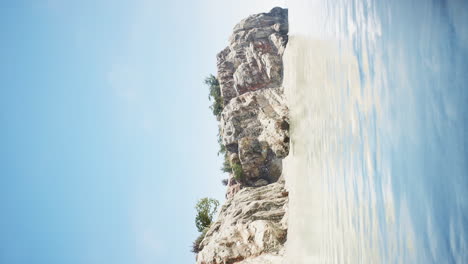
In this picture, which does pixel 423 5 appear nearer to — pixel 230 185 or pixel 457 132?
pixel 457 132

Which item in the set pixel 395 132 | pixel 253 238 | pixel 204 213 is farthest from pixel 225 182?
pixel 395 132

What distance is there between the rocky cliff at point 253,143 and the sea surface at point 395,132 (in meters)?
5.70

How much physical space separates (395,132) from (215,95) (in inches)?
1130

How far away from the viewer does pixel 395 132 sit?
2525mm

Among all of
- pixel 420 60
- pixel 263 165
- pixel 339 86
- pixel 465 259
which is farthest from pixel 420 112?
pixel 263 165

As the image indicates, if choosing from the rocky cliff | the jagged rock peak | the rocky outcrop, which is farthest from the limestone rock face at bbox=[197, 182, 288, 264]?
the jagged rock peak

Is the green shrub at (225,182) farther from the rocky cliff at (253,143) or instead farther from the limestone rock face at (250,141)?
the limestone rock face at (250,141)

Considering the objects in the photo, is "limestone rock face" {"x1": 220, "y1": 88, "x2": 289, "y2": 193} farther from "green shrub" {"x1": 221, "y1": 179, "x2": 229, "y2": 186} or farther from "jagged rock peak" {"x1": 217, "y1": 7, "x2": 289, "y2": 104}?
"green shrub" {"x1": 221, "y1": 179, "x2": 229, "y2": 186}

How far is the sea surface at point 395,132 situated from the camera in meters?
1.75

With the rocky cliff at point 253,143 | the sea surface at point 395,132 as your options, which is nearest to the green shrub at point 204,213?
the rocky cliff at point 253,143

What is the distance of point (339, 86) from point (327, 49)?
3.95 ft

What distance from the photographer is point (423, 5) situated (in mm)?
2135

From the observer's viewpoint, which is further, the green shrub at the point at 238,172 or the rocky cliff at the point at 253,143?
the green shrub at the point at 238,172

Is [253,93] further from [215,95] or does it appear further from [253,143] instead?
[215,95]
